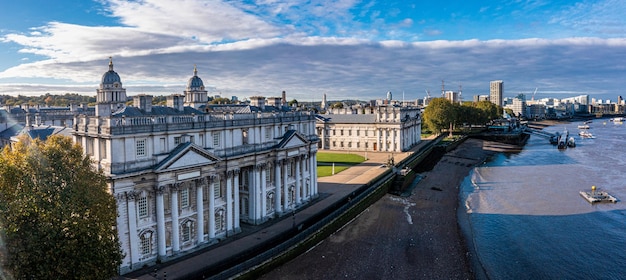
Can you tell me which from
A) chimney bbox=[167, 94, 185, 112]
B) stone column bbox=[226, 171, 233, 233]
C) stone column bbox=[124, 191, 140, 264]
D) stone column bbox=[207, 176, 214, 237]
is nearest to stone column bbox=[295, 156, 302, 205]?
stone column bbox=[226, 171, 233, 233]

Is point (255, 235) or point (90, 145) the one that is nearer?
point (90, 145)

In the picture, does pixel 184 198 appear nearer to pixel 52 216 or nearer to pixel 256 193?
pixel 256 193

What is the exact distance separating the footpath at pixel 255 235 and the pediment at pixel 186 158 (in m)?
6.63

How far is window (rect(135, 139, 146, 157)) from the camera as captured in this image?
1130 inches

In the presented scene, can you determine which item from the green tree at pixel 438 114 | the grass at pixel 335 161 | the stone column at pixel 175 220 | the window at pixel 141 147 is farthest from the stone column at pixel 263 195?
the green tree at pixel 438 114

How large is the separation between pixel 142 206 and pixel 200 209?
15.0 ft

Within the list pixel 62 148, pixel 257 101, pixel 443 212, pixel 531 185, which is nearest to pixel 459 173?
pixel 531 185

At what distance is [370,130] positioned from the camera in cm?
9094

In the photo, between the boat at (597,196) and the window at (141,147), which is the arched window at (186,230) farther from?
the boat at (597,196)

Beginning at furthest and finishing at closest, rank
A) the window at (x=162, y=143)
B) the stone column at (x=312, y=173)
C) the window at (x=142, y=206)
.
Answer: the stone column at (x=312, y=173) < the window at (x=162, y=143) < the window at (x=142, y=206)

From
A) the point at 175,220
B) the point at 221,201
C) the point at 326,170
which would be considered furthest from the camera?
the point at 326,170

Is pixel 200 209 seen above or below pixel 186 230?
above

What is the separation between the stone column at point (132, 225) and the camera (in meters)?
27.9

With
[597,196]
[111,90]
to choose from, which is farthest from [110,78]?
[597,196]
